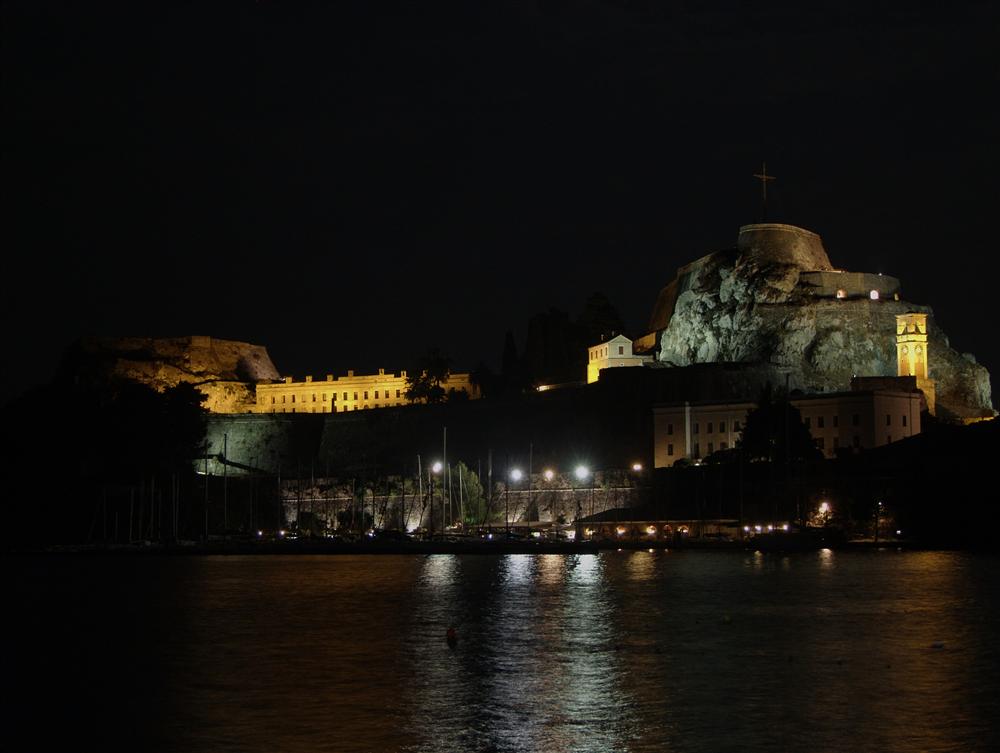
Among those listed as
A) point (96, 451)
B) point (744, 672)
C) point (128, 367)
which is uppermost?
point (128, 367)

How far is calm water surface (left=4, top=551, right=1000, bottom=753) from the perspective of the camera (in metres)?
20.0

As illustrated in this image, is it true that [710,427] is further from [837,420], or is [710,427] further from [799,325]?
[799,325]

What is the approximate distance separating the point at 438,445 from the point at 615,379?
14.7 m

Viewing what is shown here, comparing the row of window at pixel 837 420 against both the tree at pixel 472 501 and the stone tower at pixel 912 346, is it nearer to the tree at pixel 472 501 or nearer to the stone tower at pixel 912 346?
the stone tower at pixel 912 346

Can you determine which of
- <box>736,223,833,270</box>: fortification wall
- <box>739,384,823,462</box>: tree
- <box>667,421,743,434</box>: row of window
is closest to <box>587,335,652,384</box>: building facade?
<box>736,223,833,270</box>: fortification wall

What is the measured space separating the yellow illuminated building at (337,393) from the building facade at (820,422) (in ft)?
114

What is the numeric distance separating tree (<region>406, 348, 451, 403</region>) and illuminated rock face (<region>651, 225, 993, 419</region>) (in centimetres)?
2217

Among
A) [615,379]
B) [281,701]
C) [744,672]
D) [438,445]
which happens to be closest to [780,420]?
[615,379]

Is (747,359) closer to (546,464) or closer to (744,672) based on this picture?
(546,464)

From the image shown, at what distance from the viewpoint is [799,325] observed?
88250mm

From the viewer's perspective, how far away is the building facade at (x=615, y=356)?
9406 cm

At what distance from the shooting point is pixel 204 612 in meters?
39.6

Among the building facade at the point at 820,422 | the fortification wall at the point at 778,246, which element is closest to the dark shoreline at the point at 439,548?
the building facade at the point at 820,422

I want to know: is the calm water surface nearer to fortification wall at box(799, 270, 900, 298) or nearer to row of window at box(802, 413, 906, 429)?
row of window at box(802, 413, 906, 429)
